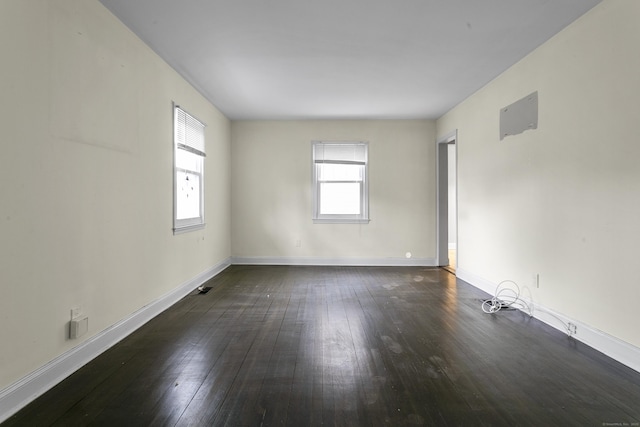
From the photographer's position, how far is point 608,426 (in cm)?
175

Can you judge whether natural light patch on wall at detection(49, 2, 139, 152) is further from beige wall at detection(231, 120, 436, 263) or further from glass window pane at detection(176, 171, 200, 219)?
beige wall at detection(231, 120, 436, 263)

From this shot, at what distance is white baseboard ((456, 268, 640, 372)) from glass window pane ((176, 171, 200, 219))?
4.06 metres

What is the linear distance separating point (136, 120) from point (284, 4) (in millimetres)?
1696

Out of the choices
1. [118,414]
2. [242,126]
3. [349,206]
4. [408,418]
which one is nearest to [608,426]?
[408,418]

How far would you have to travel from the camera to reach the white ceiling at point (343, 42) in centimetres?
272

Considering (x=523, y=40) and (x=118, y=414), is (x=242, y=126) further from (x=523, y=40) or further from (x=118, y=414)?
(x=118, y=414)

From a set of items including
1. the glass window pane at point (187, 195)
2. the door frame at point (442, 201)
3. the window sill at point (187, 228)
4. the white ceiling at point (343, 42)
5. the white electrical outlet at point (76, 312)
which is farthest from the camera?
the door frame at point (442, 201)

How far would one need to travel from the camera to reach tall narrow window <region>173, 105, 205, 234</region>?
414cm

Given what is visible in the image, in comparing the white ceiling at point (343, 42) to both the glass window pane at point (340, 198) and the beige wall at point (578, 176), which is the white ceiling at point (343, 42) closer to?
the beige wall at point (578, 176)

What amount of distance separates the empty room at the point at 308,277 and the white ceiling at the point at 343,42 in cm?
3

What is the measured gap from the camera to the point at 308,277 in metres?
5.36

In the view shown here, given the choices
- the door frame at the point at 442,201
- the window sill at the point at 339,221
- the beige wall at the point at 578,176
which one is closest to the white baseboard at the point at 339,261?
the door frame at the point at 442,201

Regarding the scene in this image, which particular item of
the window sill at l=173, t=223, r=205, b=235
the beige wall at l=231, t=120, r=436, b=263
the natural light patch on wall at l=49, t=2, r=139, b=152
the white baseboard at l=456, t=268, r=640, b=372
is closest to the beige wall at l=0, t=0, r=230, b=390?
the natural light patch on wall at l=49, t=2, r=139, b=152

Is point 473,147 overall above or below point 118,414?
above
